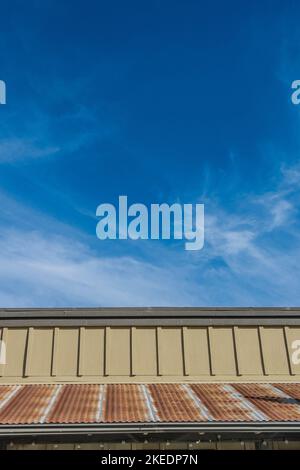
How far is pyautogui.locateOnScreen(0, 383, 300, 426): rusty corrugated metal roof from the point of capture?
1011cm

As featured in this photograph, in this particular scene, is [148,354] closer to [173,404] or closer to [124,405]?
[173,404]

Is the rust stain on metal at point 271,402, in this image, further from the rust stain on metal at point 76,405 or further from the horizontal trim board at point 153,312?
the rust stain on metal at point 76,405

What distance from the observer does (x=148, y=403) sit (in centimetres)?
1170

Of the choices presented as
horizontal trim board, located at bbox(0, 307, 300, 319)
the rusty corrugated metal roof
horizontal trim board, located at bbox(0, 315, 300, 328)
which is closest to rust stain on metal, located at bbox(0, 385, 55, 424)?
the rusty corrugated metal roof

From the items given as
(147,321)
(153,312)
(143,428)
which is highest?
(153,312)

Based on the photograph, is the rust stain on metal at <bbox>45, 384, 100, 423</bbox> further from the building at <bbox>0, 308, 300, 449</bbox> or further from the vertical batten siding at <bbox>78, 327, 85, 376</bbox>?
the vertical batten siding at <bbox>78, 327, 85, 376</bbox>

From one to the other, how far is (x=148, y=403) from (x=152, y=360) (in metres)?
3.52

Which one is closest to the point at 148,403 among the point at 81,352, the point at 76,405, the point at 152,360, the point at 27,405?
the point at 76,405

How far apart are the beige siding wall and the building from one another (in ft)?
0.11

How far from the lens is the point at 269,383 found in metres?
15.0

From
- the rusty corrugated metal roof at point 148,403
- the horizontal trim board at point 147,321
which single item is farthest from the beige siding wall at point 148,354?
the rusty corrugated metal roof at point 148,403

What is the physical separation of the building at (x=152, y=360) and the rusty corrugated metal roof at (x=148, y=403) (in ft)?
0.10
